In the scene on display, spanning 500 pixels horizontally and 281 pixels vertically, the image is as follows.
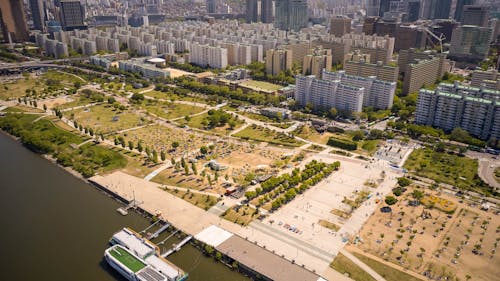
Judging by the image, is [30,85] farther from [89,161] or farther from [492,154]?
[492,154]

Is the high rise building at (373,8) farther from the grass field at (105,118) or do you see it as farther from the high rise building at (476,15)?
the grass field at (105,118)

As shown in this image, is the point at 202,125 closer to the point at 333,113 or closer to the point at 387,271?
the point at 333,113

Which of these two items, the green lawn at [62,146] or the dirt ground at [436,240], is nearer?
the dirt ground at [436,240]

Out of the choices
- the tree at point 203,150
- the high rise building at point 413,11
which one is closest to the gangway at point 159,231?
the tree at point 203,150

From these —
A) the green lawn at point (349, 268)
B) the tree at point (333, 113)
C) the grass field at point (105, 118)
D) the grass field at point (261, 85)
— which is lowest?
the green lawn at point (349, 268)

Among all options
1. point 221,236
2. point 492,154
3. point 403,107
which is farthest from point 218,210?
point 403,107

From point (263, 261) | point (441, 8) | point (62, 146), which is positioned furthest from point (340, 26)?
point (263, 261)
